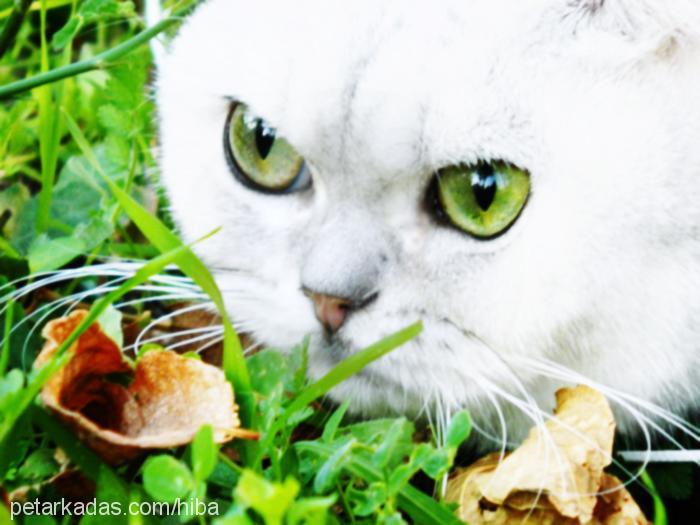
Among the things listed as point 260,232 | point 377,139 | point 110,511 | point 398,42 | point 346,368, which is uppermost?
point 398,42

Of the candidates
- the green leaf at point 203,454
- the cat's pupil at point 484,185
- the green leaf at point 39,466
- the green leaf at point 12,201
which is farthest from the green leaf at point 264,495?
Answer: the green leaf at point 12,201

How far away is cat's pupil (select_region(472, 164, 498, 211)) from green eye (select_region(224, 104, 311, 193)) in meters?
0.21

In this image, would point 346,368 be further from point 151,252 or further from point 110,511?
point 151,252

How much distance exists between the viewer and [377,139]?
1.03 meters

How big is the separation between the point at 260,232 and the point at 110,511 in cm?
40

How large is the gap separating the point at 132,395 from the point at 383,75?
0.42 m

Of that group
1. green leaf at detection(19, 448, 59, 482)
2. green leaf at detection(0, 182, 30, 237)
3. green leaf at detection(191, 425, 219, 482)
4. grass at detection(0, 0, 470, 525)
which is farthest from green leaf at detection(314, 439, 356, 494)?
green leaf at detection(0, 182, 30, 237)

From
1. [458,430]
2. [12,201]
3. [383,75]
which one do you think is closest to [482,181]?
[383,75]

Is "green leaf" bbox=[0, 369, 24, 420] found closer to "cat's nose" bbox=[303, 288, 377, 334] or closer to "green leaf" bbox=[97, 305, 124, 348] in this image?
"green leaf" bbox=[97, 305, 124, 348]

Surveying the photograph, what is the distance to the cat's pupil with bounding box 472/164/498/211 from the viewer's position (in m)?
1.05

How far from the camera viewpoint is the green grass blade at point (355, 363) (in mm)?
960

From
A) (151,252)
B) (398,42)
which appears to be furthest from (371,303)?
(151,252)

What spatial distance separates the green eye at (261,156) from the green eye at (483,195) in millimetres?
182

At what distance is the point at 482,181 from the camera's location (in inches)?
41.6
